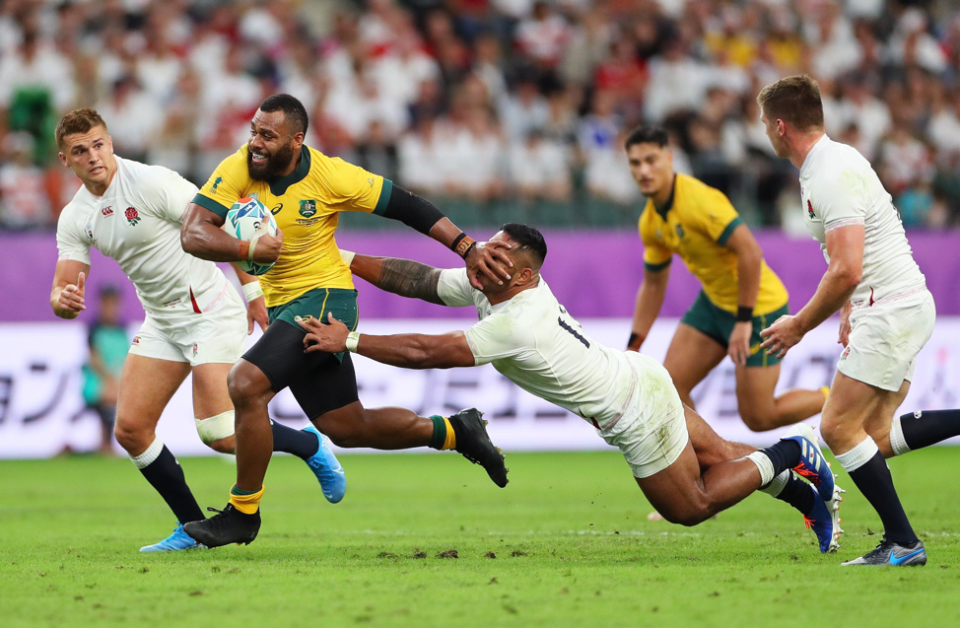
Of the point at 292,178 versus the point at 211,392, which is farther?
the point at 211,392

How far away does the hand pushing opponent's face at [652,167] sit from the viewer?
8.64 m

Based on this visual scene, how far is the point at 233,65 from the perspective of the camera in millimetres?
16422

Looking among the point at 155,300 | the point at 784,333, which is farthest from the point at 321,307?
the point at 784,333

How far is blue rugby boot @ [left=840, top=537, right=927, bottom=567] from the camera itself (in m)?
5.91

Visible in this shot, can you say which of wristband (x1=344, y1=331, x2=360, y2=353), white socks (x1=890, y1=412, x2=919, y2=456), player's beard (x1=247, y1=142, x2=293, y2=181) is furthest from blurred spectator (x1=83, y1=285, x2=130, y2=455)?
white socks (x1=890, y1=412, x2=919, y2=456)

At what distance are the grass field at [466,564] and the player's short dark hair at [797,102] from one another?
94.0 inches

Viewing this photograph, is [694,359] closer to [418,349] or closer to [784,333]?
[784,333]

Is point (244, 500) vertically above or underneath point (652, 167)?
underneath

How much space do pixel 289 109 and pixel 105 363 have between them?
7.89 m

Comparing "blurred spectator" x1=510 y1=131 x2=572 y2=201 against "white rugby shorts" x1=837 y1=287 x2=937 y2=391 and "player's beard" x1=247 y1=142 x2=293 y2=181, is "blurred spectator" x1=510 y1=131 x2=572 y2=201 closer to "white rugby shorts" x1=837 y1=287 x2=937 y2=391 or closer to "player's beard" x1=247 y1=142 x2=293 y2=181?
"player's beard" x1=247 y1=142 x2=293 y2=181

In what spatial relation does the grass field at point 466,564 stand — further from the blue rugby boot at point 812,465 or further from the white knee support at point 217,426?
the white knee support at point 217,426

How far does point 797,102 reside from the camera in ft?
19.7

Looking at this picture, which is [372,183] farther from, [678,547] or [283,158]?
[678,547]

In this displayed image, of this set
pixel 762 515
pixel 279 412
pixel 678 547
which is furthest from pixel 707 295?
pixel 279 412
